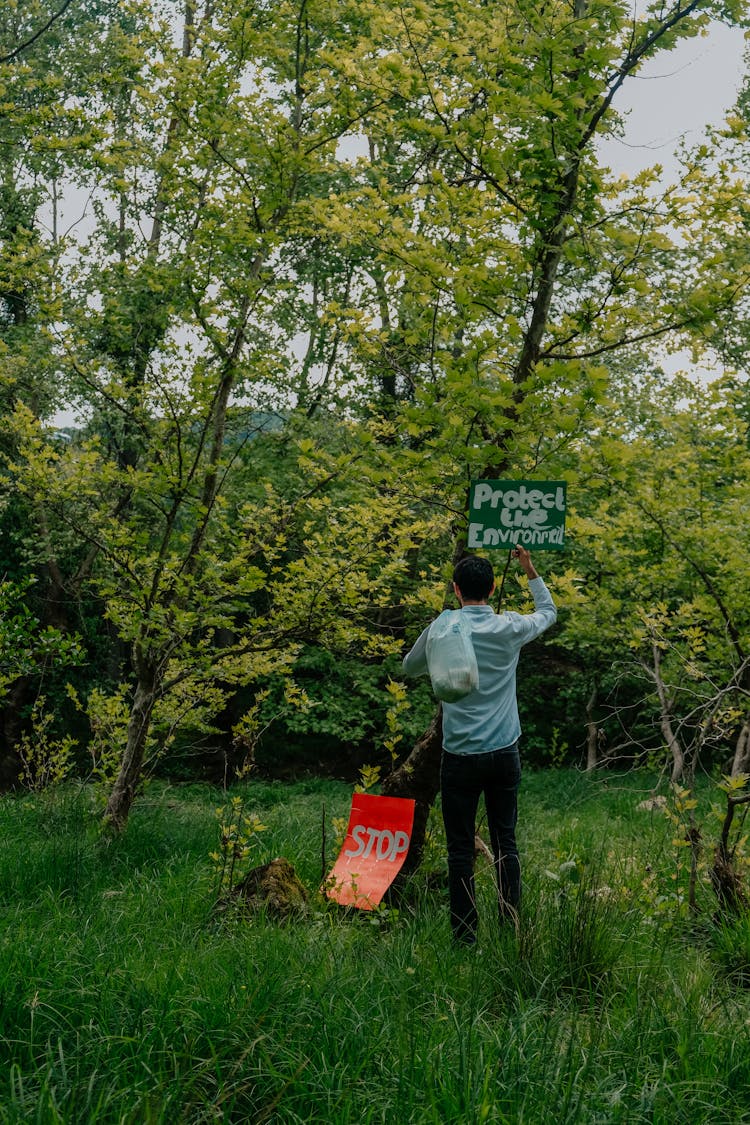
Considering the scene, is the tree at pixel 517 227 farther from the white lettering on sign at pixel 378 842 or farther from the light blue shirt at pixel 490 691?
the light blue shirt at pixel 490 691

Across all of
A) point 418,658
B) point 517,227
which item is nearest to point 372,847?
point 418,658

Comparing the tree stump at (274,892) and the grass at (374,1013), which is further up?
the grass at (374,1013)

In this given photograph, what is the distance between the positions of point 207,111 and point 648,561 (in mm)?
6596

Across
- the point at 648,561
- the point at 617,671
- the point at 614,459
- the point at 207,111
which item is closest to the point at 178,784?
the point at 617,671

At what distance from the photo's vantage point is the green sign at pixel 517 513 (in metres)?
3.82

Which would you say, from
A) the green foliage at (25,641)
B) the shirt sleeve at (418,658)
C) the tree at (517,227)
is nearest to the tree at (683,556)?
the tree at (517,227)

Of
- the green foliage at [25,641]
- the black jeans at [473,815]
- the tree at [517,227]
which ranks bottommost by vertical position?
the black jeans at [473,815]

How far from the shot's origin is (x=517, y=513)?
3.87 meters

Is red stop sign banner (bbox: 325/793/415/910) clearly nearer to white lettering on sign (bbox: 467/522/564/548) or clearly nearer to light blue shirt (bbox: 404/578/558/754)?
light blue shirt (bbox: 404/578/558/754)

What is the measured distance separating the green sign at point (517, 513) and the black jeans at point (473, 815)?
0.83 metres

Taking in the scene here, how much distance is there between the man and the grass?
0.62 ft

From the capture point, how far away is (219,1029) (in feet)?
8.13

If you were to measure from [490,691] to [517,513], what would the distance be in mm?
727

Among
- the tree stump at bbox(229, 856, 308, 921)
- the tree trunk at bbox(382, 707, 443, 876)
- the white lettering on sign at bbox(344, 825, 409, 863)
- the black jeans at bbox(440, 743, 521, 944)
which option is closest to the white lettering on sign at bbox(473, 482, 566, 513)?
the black jeans at bbox(440, 743, 521, 944)
